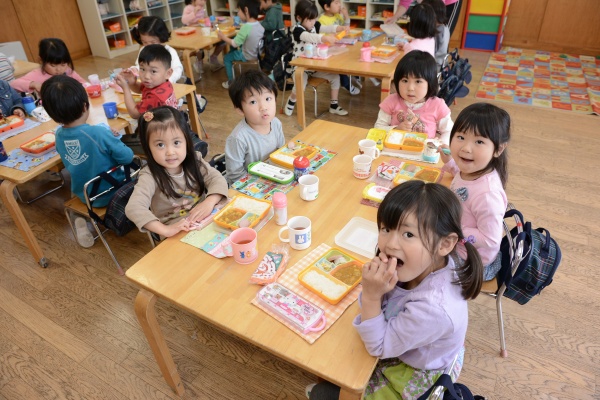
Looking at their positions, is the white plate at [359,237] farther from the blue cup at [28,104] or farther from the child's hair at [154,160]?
the blue cup at [28,104]

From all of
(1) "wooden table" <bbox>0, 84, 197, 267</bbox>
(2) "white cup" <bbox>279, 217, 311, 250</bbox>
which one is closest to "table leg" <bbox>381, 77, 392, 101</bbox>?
(1) "wooden table" <bbox>0, 84, 197, 267</bbox>

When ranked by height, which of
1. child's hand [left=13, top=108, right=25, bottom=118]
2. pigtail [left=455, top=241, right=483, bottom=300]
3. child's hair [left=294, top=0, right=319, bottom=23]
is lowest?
child's hand [left=13, top=108, right=25, bottom=118]

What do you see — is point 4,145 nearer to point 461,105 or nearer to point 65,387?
point 65,387

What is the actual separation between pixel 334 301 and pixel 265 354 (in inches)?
37.4

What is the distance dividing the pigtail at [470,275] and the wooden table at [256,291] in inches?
13.1

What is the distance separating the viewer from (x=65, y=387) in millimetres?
1968

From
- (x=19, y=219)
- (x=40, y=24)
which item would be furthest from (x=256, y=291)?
(x=40, y=24)

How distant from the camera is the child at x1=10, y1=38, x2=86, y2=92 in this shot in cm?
337

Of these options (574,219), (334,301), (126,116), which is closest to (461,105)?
(574,219)

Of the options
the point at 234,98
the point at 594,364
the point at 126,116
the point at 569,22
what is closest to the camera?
the point at 594,364

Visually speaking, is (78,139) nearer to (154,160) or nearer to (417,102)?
(154,160)

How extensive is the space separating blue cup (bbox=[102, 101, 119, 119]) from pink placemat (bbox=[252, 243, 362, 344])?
208cm

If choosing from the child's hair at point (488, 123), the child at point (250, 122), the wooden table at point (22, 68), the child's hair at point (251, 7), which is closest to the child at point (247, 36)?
the child's hair at point (251, 7)

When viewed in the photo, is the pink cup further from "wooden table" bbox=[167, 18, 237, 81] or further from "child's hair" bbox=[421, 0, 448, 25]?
"wooden table" bbox=[167, 18, 237, 81]
